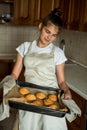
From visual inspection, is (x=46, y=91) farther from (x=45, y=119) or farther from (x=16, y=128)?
(x=16, y=128)

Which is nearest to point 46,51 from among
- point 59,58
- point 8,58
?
point 59,58

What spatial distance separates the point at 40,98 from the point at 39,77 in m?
0.23

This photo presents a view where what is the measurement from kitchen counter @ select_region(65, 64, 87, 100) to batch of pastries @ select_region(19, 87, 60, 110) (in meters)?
0.46

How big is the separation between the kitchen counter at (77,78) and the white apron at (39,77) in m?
0.35

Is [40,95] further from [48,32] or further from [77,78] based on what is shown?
[77,78]

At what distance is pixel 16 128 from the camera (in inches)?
56.2

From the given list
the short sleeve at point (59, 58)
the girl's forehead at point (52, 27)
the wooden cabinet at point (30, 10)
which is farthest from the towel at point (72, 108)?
the wooden cabinet at point (30, 10)

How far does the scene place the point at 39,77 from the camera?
144 centimetres

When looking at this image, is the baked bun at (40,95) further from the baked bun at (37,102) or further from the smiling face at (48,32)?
the smiling face at (48,32)

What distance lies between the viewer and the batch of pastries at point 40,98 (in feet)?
3.88

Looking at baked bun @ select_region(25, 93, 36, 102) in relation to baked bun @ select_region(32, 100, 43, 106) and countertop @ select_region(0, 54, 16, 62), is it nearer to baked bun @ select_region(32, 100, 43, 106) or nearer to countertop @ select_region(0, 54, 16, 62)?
baked bun @ select_region(32, 100, 43, 106)

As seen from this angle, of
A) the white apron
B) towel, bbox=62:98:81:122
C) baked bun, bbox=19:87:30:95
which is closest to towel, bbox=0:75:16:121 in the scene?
baked bun, bbox=19:87:30:95

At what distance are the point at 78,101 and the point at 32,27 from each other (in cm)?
169

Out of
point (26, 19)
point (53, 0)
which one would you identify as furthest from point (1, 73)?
point (53, 0)
